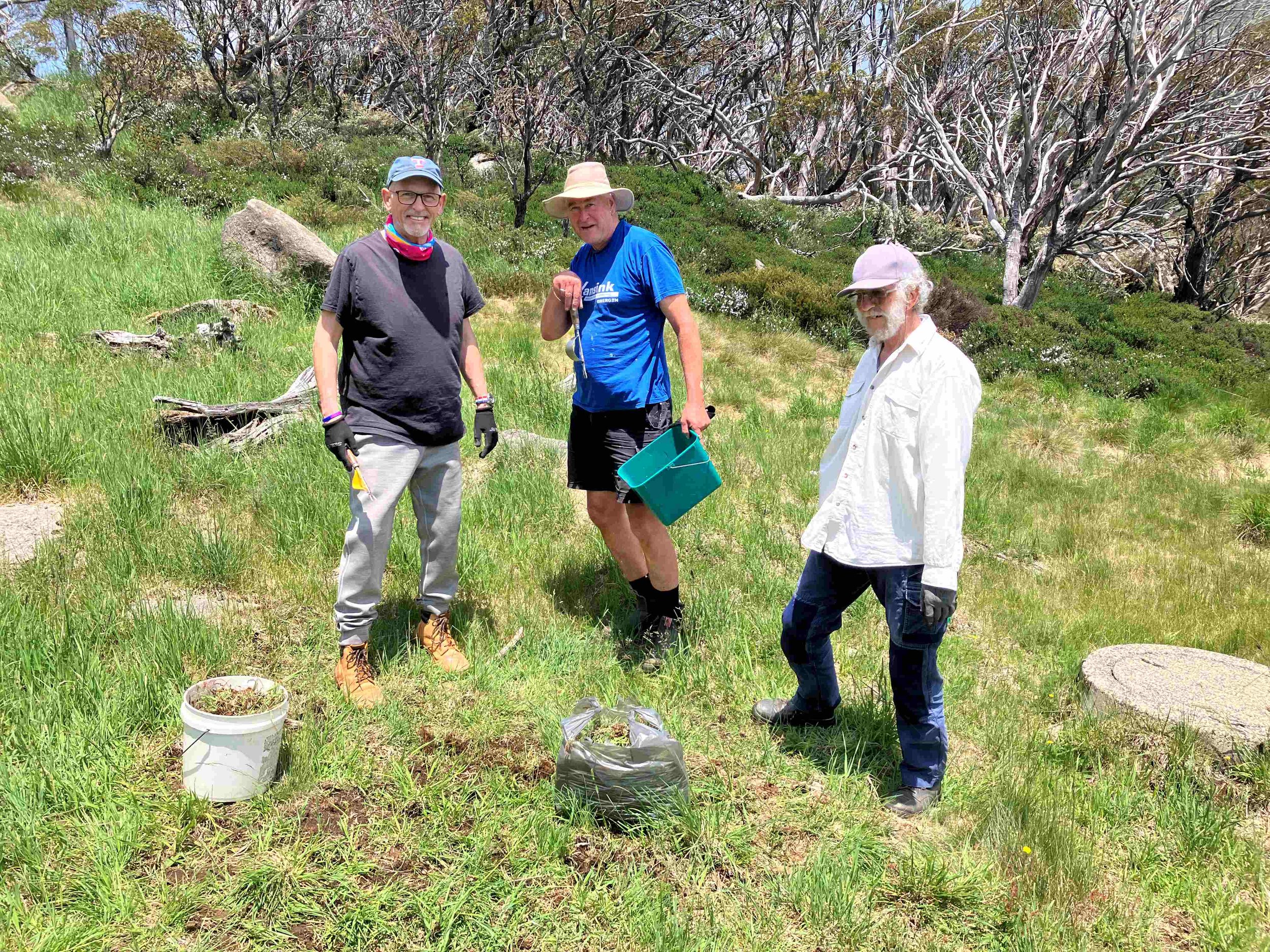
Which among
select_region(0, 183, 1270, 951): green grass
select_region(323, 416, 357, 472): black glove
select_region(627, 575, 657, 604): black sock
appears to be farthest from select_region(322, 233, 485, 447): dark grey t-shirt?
select_region(627, 575, 657, 604): black sock

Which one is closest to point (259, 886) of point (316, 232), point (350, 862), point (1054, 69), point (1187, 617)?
point (350, 862)

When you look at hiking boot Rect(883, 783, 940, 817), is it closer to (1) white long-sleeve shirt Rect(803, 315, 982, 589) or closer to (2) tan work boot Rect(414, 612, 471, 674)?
(1) white long-sleeve shirt Rect(803, 315, 982, 589)

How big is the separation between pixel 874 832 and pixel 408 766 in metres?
1.62

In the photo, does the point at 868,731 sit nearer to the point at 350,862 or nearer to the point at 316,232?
the point at 350,862

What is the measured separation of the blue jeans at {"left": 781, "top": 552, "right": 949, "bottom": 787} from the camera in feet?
8.83

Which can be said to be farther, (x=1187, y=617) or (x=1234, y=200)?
(x=1234, y=200)

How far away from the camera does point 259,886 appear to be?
7.80 feet

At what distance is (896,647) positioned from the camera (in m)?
2.79

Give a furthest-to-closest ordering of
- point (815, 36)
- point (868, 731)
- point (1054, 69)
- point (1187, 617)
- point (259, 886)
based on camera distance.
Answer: point (815, 36)
point (1054, 69)
point (1187, 617)
point (868, 731)
point (259, 886)

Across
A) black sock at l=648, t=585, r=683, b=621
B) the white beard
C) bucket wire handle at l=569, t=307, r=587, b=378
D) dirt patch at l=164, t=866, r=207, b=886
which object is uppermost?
the white beard

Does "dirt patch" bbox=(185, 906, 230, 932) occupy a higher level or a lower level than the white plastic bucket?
lower

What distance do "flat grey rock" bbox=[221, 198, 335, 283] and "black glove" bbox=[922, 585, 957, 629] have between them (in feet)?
29.0

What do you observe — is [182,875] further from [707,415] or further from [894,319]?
[894,319]

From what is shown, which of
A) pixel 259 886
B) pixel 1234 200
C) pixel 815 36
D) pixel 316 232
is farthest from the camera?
pixel 815 36
